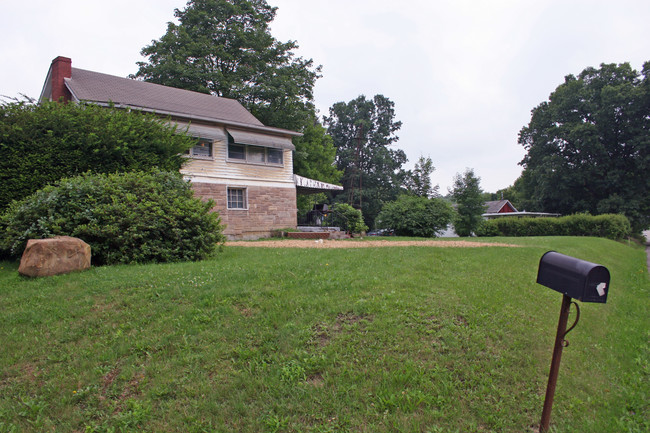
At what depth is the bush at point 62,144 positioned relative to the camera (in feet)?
27.6

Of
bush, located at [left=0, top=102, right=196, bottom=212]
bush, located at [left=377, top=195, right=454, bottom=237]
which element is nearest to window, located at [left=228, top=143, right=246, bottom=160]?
bush, located at [left=0, top=102, right=196, bottom=212]

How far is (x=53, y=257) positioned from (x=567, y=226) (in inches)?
1277

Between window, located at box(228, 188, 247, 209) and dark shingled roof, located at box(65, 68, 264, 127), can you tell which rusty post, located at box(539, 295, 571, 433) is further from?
window, located at box(228, 188, 247, 209)

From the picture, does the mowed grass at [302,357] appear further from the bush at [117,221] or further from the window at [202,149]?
the window at [202,149]

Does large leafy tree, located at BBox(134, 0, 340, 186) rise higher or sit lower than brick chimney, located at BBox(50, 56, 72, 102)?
higher

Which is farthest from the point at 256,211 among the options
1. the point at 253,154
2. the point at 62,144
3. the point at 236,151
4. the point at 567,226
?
the point at 567,226

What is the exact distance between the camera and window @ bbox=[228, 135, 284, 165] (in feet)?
57.1

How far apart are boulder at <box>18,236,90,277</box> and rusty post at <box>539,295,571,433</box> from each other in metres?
6.80

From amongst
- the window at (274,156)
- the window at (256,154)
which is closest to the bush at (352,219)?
the window at (274,156)

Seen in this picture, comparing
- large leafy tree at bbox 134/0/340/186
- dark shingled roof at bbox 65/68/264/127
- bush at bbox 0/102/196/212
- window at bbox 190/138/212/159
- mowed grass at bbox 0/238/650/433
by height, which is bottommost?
mowed grass at bbox 0/238/650/433

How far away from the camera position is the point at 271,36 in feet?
94.4

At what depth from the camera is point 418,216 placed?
1936cm

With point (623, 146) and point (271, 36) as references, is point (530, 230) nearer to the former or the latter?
point (623, 146)

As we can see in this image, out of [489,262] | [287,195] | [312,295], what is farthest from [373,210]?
[312,295]
